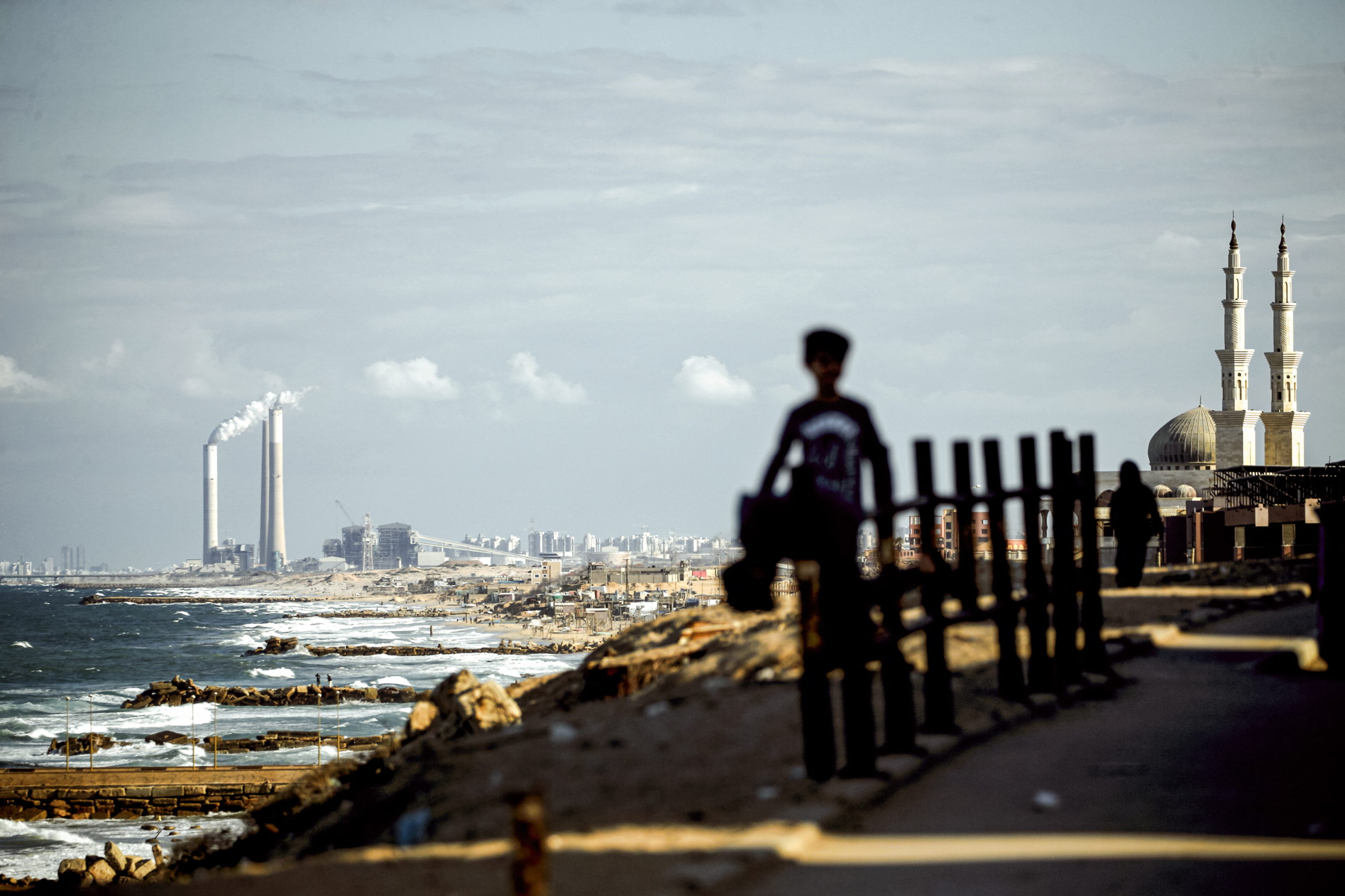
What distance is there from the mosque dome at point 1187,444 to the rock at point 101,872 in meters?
64.4

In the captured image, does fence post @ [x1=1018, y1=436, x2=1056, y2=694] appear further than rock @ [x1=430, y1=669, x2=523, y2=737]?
No

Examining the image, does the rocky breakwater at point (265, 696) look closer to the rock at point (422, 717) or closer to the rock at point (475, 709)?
the rock at point (422, 717)

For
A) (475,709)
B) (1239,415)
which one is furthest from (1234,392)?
(475,709)

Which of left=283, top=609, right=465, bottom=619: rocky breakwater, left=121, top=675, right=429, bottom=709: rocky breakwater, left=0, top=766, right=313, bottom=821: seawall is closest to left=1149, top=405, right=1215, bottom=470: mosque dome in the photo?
left=121, top=675, right=429, bottom=709: rocky breakwater

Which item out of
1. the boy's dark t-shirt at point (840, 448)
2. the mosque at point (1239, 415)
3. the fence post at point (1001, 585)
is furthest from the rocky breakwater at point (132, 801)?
the mosque at point (1239, 415)

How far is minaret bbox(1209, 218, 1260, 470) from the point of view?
76000 mm

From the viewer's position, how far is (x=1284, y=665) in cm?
902

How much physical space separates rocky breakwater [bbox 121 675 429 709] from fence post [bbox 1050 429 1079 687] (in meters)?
58.8

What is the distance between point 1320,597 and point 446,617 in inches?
6337

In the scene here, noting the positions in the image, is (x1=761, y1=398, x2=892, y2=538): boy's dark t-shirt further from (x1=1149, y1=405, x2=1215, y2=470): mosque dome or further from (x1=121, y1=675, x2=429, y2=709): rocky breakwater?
(x1=1149, y1=405, x2=1215, y2=470): mosque dome

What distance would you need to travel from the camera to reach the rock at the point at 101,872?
81.0ft

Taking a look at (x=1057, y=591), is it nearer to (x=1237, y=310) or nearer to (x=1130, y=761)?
(x=1130, y=761)

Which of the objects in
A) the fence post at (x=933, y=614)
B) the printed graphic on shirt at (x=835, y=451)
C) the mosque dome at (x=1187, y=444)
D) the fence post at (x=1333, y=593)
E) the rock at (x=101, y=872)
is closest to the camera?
the printed graphic on shirt at (x=835, y=451)

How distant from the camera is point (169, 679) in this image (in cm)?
8425
